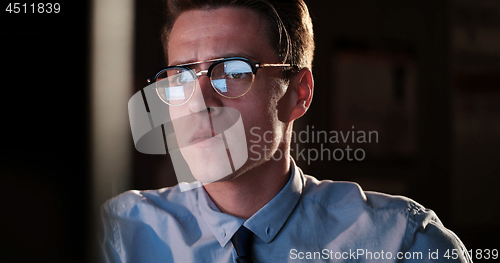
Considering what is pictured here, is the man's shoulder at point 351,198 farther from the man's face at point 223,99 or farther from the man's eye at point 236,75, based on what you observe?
the man's eye at point 236,75

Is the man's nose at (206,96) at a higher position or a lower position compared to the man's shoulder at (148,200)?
higher

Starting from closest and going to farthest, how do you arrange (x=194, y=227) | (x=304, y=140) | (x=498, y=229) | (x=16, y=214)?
(x=16, y=214) → (x=194, y=227) → (x=304, y=140) → (x=498, y=229)

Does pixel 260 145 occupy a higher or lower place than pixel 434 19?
lower

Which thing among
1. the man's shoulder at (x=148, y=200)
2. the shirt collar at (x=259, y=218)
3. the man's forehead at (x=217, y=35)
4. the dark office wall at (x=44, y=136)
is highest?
the man's forehead at (x=217, y=35)

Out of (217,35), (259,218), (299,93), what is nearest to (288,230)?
(259,218)

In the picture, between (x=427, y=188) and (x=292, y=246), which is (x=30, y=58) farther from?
(x=427, y=188)

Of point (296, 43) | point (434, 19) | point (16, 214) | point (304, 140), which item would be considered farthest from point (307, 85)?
point (16, 214)

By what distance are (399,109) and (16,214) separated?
967mm

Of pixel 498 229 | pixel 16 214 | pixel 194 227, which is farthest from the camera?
pixel 498 229

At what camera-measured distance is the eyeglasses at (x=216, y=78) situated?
65 centimetres

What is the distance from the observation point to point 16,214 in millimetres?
643

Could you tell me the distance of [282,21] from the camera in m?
0.78

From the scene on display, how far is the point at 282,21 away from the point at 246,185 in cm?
36

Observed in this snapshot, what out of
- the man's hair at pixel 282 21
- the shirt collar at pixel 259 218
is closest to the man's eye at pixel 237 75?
the man's hair at pixel 282 21
